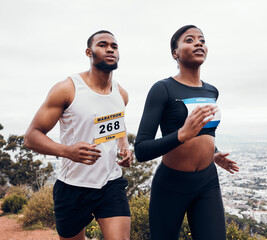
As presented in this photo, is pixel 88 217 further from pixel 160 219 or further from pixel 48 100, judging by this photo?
pixel 48 100

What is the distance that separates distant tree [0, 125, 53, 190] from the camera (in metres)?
21.8

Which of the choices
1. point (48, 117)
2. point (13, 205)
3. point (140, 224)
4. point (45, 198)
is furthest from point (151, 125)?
point (13, 205)

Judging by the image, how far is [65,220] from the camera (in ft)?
7.58

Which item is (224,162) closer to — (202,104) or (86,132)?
(202,104)

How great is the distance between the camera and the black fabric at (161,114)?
1847 mm

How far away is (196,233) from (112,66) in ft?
4.97

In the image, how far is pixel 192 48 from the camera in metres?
2.14

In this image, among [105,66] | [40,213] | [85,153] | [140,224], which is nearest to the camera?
[85,153]

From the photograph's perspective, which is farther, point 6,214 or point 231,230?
point 6,214

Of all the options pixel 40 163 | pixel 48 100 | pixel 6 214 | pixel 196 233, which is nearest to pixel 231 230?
pixel 196 233

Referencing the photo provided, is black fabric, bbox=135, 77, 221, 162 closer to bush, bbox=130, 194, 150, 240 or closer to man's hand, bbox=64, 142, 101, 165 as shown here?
man's hand, bbox=64, 142, 101, 165

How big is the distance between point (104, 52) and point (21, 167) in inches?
882

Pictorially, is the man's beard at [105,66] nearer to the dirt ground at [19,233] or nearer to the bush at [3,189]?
the dirt ground at [19,233]

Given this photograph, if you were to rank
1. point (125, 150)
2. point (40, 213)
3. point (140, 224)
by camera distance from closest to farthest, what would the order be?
point (125, 150) → point (140, 224) → point (40, 213)
